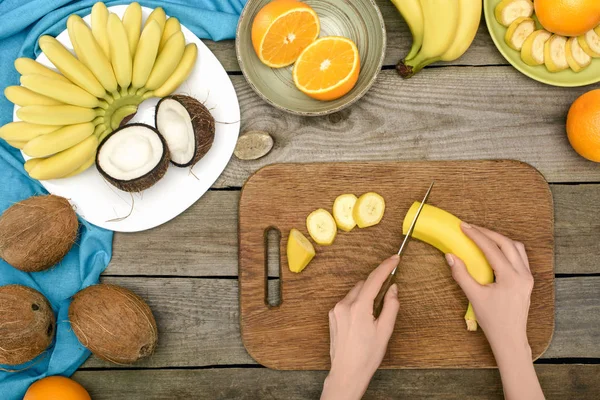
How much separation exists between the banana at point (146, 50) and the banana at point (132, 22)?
0.03 meters

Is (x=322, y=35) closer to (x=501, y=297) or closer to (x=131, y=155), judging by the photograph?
(x=131, y=155)

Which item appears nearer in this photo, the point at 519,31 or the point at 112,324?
the point at 112,324

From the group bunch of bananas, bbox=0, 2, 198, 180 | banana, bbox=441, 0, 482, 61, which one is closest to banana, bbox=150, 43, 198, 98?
bunch of bananas, bbox=0, 2, 198, 180

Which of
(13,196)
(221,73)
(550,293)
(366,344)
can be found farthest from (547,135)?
(13,196)

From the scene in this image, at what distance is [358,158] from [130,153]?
1.64ft

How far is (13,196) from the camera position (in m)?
1.23

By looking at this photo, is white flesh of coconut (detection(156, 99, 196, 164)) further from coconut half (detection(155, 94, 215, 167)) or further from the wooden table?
the wooden table

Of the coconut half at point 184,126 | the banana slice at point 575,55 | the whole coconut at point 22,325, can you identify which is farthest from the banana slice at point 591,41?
the whole coconut at point 22,325

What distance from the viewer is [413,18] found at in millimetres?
1163

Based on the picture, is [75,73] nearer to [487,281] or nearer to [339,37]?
[339,37]

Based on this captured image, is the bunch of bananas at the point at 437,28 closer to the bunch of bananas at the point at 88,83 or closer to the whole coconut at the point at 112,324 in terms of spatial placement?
the bunch of bananas at the point at 88,83

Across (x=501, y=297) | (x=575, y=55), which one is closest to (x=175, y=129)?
(x=501, y=297)

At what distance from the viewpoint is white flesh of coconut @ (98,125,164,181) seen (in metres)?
1.08

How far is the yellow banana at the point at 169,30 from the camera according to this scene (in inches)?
45.9
